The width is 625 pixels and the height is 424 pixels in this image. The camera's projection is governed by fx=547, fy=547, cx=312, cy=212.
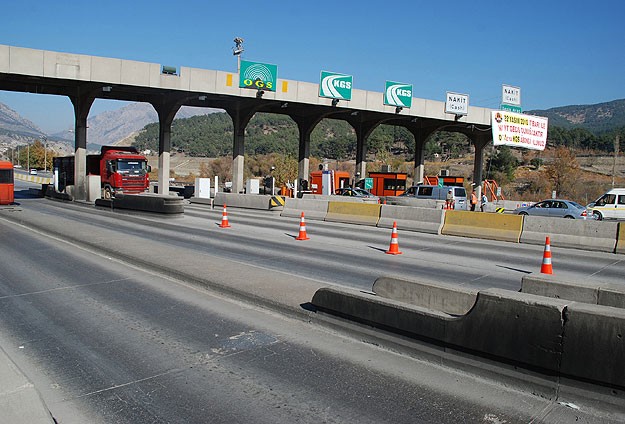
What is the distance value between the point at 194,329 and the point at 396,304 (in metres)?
2.88

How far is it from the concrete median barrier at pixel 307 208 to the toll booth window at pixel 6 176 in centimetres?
1598

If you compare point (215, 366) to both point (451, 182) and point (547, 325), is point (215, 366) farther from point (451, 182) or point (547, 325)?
point (451, 182)

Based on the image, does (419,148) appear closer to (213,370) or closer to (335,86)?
(335,86)

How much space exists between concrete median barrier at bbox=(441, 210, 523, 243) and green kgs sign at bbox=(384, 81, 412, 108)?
23.8 m

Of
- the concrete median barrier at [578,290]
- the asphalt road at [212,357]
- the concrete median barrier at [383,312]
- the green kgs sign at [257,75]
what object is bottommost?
the asphalt road at [212,357]

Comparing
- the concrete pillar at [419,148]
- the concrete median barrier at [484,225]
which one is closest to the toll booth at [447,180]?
the concrete pillar at [419,148]

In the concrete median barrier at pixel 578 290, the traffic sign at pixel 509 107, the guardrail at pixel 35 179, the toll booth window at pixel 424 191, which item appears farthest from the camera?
the guardrail at pixel 35 179

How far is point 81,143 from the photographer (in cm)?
4044

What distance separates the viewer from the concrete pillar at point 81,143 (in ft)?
131

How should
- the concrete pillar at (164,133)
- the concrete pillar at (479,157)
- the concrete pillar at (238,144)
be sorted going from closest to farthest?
the concrete pillar at (164,133) < the concrete pillar at (238,144) < the concrete pillar at (479,157)

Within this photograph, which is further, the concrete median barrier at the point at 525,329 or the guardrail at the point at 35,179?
the guardrail at the point at 35,179

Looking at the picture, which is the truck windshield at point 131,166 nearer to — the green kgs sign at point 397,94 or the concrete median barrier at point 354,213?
the concrete median barrier at point 354,213

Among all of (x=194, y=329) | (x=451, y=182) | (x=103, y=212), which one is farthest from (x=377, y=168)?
(x=194, y=329)

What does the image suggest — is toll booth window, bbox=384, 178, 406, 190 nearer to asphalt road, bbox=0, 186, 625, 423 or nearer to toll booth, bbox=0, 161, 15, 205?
toll booth, bbox=0, 161, 15, 205
